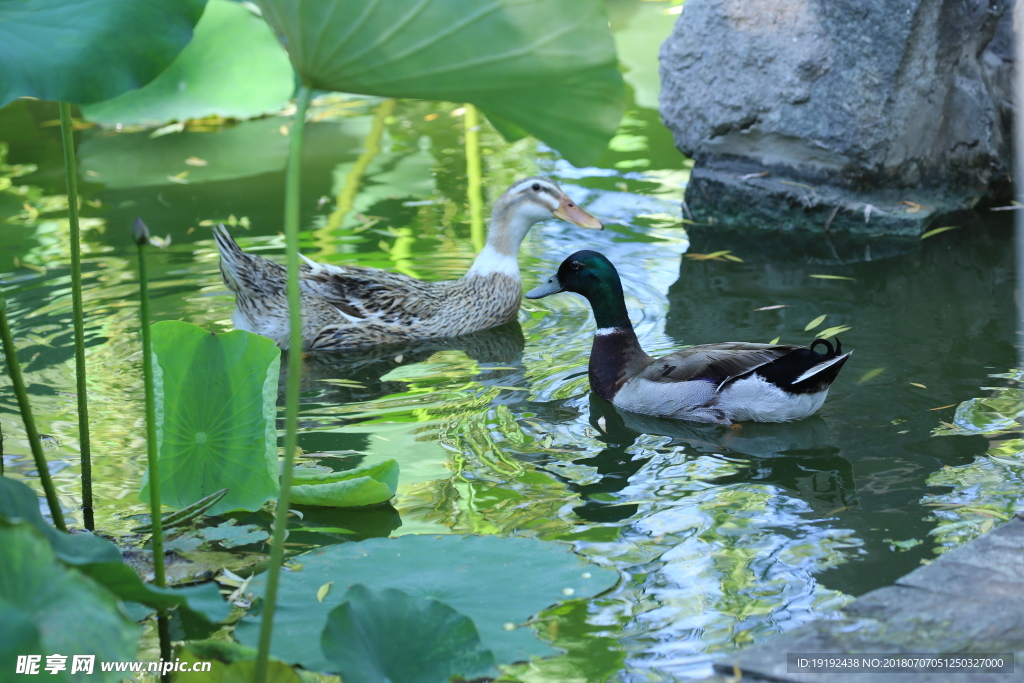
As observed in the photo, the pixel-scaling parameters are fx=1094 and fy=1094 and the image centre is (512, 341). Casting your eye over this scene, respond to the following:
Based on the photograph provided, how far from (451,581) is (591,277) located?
8.23 feet

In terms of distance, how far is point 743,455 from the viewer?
173 inches

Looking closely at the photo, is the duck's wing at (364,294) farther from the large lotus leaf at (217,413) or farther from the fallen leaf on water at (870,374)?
the large lotus leaf at (217,413)

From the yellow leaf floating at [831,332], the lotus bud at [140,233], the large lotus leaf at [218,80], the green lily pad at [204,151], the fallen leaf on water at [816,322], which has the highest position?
the large lotus leaf at [218,80]

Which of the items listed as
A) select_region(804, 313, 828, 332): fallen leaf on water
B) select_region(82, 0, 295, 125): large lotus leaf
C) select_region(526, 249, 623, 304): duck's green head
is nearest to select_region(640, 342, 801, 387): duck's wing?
select_region(526, 249, 623, 304): duck's green head

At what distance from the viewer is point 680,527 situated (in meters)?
3.73

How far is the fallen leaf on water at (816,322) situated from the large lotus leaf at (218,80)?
18.8 ft

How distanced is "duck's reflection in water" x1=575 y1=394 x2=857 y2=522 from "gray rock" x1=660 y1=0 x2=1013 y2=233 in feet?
10.2

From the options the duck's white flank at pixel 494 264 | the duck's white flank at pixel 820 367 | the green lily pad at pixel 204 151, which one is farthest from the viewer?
the green lily pad at pixel 204 151

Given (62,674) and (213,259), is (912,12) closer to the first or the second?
(213,259)

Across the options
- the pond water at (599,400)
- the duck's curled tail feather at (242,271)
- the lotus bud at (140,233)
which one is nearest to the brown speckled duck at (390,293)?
the duck's curled tail feather at (242,271)

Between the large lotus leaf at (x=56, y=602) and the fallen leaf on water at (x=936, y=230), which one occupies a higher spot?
the large lotus leaf at (x=56, y=602)

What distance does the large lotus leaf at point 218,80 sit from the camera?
371 inches

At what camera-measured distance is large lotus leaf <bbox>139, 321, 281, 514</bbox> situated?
3.45 metres

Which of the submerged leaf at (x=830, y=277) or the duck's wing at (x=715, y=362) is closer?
the duck's wing at (x=715, y=362)
